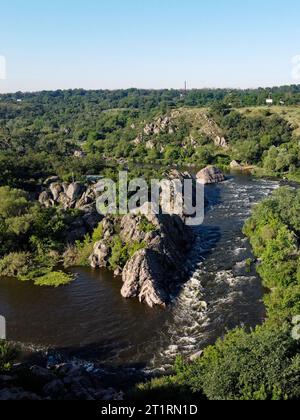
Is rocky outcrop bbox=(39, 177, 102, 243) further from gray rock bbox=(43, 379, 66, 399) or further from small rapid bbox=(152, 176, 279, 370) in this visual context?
gray rock bbox=(43, 379, 66, 399)

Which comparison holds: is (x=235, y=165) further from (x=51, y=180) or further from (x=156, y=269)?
(x=156, y=269)

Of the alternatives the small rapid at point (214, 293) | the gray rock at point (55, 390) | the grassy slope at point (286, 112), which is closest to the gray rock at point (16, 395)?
the gray rock at point (55, 390)

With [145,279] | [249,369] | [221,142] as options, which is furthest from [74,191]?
[221,142]

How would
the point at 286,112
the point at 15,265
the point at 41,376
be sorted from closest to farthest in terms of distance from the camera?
1. the point at 41,376
2. the point at 15,265
3. the point at 286,112

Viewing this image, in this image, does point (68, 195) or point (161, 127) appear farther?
point (161, 127)

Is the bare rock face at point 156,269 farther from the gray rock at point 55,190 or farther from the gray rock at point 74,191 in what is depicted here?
the gray rock at point 55,190

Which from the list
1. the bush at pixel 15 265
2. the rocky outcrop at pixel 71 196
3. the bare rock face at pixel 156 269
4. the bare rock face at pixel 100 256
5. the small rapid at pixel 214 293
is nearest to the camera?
the small rapid at pixel 214 293

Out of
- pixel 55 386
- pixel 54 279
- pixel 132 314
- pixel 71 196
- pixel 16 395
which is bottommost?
pixel 132 314

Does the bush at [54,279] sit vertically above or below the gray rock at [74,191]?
below
